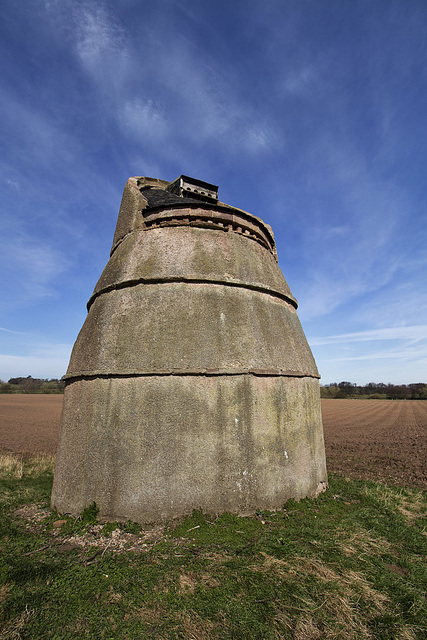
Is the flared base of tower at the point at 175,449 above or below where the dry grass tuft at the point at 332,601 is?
above

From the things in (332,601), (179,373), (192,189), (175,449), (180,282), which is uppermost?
(192,189)

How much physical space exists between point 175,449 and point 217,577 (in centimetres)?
181

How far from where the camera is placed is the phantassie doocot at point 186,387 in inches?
205

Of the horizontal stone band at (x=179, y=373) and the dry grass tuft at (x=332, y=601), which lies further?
the horizontal stone band at (x=179, y=373)

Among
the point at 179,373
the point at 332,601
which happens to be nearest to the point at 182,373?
the point at 179,373

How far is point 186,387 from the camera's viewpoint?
5.43 meters

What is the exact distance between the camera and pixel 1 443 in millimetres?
19656

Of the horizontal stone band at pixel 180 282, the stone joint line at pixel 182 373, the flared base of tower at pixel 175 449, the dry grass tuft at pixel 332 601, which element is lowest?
the dry grass tuft at pixel 332 601

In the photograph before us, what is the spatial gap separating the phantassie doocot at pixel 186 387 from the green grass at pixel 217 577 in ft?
1.46

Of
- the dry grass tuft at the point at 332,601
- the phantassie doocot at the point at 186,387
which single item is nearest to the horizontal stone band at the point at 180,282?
the phantassie doocot at the point at 186,387

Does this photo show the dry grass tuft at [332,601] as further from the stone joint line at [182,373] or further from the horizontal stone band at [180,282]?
the horizontal stone band at [180,282]

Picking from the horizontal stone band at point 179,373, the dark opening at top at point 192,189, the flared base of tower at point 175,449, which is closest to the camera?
the flared base of tower at point 175,449

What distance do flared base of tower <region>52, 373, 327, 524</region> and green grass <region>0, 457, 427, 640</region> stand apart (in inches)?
11.4

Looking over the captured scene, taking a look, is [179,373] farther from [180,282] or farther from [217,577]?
[217,577]
